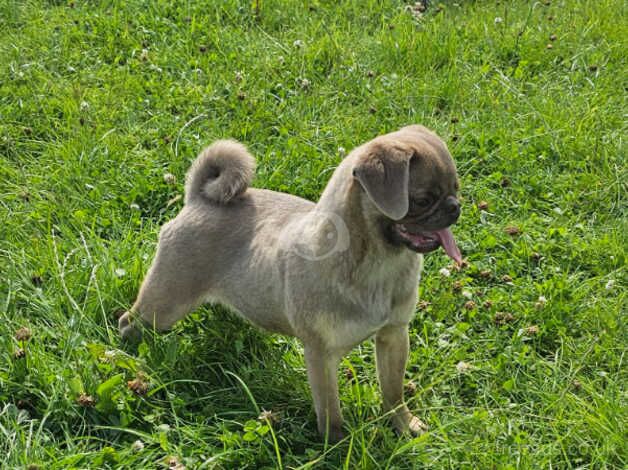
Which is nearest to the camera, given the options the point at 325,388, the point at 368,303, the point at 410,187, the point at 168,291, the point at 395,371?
the point at 410,187

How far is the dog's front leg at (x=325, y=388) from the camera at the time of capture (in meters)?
3.56

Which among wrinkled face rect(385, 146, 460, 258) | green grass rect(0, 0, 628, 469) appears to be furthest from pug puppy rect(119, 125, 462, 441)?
green grass rect(0, 0, 628, 469)

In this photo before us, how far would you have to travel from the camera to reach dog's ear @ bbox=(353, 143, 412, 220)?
3.09 meters

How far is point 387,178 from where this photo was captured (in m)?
3.10

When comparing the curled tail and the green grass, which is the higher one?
the curled tail

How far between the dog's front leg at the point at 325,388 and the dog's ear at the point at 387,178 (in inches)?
30.7

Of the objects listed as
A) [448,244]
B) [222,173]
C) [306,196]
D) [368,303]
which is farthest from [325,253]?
[306,196]

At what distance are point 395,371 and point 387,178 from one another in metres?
1.06

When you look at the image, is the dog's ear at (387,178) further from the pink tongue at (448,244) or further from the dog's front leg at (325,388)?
the dog's front leg at (325,388)

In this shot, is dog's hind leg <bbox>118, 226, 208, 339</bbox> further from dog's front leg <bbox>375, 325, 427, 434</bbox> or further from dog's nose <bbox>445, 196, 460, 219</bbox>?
dog's nose <bbox>445, 196, 460, 219</bbox>

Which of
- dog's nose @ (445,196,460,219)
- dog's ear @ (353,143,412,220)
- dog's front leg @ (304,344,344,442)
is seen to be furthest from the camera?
dog's front leg @ (304,344,344,442)

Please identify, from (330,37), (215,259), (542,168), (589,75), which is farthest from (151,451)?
(589,75)

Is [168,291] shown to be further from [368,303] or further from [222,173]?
[368,303]

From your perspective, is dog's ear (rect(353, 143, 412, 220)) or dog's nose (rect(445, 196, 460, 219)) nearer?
dog's ear (rect(353, 143, 412, 220))
